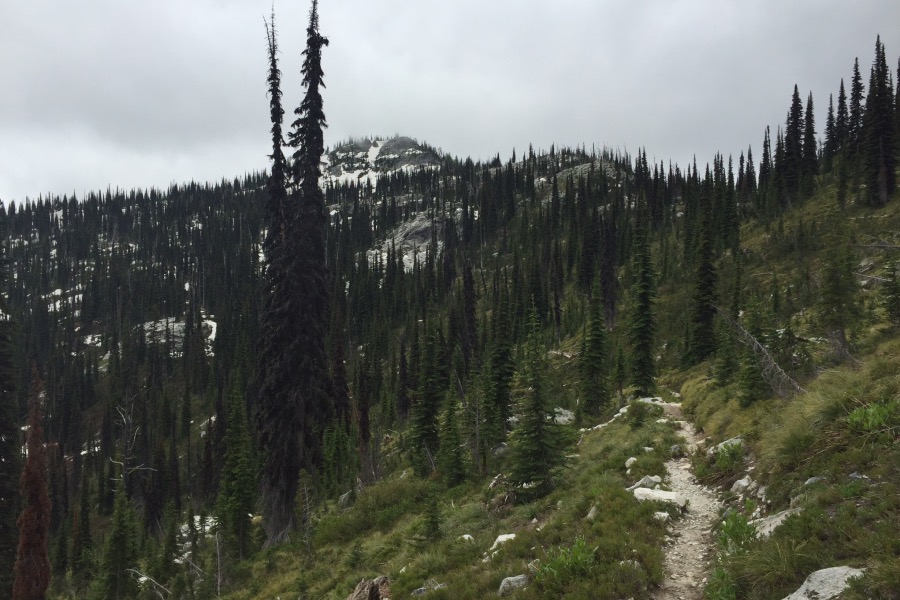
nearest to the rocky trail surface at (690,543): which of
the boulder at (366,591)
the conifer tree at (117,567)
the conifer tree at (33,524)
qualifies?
the boulder at (366,591)

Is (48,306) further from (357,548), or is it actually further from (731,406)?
(731,406)

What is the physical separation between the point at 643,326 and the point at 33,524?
3911 centimetres

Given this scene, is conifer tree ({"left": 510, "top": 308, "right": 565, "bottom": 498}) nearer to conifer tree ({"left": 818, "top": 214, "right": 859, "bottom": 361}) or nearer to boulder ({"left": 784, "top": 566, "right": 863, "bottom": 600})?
boulder ({"left": 784, "top": 566, "right": 863, "bottom": 600})

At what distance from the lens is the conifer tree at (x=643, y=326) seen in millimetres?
33906

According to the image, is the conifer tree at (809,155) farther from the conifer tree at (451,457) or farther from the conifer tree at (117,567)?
the conifer tree at (117,567)

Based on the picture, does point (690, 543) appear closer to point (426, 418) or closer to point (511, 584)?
point (511, 584)

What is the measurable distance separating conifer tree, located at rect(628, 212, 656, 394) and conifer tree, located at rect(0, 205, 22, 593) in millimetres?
38693

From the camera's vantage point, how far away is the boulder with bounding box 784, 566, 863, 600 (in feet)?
16.4

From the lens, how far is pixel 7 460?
24156 millimetres

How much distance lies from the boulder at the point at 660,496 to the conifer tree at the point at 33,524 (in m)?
26.2

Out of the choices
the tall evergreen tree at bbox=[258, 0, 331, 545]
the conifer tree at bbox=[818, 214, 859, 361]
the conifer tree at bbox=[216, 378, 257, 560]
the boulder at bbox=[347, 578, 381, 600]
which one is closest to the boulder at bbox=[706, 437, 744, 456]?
the boulder at bbox=[347, 578, 381, 600]

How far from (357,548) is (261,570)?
29.7 feet

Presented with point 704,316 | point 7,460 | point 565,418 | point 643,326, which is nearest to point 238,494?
point 7,460

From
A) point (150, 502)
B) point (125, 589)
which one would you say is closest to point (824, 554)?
point (125, 589)
